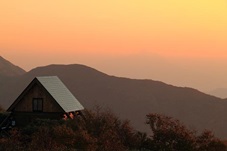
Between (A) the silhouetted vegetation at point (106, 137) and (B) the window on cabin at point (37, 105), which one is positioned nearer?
(A) the silhouetted vegetation at point (106, 137)

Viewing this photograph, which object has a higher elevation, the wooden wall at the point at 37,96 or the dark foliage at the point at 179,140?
the wooden wall at the point at 37,96

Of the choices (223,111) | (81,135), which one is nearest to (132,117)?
(223,111)

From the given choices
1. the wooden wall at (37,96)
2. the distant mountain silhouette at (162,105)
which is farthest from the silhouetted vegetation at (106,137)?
the distant mountain silhouette at (162,105)

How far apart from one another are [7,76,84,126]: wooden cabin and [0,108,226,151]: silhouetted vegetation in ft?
8.58

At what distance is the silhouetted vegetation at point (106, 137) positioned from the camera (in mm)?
26703

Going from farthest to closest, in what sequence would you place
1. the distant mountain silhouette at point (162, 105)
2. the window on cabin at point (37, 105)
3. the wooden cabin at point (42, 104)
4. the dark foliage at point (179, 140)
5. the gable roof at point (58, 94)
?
the distant mountain silhouette at point (162, 105)
the window on cabin at point (37, 105)
the gable roof at point (58, 94)
the wooden cabin at point (42, 104)
the dark foliage at point (179, 140)

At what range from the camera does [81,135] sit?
96.2 ft

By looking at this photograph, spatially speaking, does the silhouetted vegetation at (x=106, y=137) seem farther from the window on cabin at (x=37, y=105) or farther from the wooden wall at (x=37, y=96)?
the window on cabin at (x=37, y=105)

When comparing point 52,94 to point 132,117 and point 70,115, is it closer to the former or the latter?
point 70,115

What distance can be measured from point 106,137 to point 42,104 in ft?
48.5

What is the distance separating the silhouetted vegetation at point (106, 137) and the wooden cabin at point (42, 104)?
8.58 ft

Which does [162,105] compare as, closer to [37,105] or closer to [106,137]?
[37,105]

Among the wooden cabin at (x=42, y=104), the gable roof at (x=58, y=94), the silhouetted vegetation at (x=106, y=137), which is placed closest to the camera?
the silhouetted vegetation at (x=106, y=137)

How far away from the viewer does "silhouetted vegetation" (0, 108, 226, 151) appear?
87.6 ft
